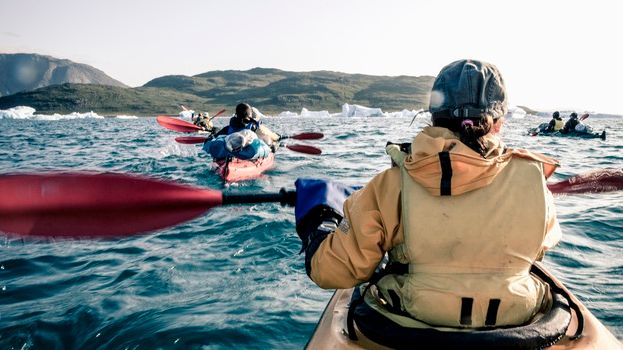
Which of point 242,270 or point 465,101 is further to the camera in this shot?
point 242,270

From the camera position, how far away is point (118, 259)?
5973 mm

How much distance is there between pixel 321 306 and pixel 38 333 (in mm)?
2629

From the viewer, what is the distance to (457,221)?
1929mm

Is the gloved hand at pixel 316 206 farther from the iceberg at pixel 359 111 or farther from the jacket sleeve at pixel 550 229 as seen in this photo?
the iceberg at pixel 359 111

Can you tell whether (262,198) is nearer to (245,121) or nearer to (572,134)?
(245,121)

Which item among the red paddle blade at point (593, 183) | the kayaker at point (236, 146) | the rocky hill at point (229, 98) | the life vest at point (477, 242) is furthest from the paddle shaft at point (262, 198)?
the rocky hill at point (229, 98)

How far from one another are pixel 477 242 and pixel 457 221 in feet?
0.43

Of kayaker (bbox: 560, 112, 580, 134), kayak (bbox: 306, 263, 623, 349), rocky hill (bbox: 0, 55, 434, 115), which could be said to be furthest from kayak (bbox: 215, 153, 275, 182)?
rocky hill (bbox: 0, 55, 434, 115)

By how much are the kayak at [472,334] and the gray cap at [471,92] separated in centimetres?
104

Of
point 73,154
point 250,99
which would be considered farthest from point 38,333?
point 250,99

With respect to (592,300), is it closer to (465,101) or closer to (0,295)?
(465,101)

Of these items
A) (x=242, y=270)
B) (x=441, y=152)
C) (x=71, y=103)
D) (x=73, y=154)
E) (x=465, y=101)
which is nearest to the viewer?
(x=441, y=152)

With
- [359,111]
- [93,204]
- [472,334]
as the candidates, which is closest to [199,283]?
[93,204]

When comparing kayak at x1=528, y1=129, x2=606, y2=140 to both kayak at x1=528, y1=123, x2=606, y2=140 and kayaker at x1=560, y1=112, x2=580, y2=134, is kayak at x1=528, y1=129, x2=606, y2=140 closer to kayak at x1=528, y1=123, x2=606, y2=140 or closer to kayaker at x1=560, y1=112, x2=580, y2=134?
kayak at x1=528, y1=123, x2=606, y2=140
